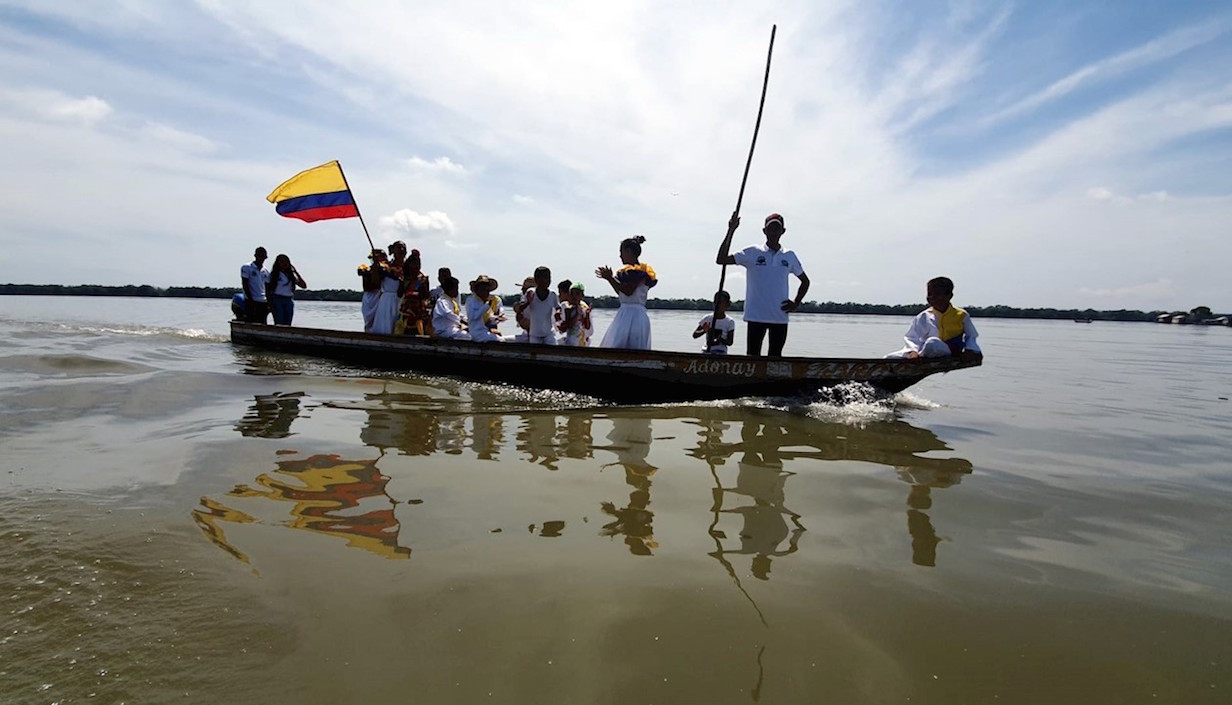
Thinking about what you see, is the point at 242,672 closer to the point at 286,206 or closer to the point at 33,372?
the point at 33,372

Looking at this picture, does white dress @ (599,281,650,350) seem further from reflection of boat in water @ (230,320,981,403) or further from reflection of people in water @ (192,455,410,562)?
reflection of people in water @ (192,455,410,562)

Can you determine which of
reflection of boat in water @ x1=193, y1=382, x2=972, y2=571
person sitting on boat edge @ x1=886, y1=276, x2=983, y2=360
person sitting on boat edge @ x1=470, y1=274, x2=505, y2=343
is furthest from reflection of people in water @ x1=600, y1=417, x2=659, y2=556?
person sitting on boat edge @ x1=470, y1=274, x2=505, y2=343

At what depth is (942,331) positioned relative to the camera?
6457mm

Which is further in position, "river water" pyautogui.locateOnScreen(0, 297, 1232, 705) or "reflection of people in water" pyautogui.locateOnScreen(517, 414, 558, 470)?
"reflection of people in water" pyautogui.locateOnScreen(517, 414, 558, 470)

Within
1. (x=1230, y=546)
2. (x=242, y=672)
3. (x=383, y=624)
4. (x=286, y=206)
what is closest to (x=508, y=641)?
(x=383, y=624)

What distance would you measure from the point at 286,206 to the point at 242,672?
40.5ft

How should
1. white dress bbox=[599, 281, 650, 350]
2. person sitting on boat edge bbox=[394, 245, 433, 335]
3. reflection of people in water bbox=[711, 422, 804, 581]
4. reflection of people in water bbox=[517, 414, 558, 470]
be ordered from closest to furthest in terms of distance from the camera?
1. reflection of people in water bbox=[711, 422, 804, 581]
2. reflection of people in water bbox=[517, 414, 558, 470]
3. white dress bbox=[599, 281, 650, 350]
4. person sitting on boat edge bbox=[394, 245, 433, 335]

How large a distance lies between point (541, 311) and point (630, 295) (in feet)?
5.80

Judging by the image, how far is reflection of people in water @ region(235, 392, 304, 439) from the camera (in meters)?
4.79

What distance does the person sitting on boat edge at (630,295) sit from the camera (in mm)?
6871

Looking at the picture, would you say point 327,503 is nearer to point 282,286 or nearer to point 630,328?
point 630,328

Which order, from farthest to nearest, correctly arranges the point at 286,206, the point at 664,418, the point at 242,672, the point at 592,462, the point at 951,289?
the point at 286,206 → the point at 951,289 → the point at 664,418 → the point at 592,462 → the point at 242,672

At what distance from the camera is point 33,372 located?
24.1 feet

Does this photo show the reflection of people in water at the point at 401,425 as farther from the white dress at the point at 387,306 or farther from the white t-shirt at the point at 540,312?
the white dress at the point at 387,306
